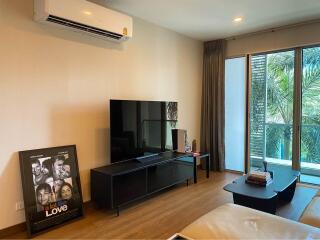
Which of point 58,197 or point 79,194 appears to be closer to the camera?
point 58,197

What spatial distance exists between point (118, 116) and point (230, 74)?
104 inches

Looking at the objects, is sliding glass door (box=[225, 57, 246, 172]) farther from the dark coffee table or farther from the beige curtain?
the dark coffee table

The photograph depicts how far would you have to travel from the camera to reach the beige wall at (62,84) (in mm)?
2432

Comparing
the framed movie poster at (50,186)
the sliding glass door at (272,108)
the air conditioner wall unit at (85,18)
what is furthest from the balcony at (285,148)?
the framed movie poster at (50,186)

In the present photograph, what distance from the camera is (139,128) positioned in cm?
337

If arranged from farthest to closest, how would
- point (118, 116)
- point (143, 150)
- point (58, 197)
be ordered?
point (143, 150)
point (118, 116)
point (58, 197)

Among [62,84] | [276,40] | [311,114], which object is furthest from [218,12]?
[62,84]

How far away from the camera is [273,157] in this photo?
4395 mm

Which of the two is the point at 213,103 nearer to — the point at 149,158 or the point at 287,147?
the point at 287,147

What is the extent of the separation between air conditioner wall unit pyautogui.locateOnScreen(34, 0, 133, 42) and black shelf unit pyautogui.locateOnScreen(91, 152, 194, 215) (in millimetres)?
1653

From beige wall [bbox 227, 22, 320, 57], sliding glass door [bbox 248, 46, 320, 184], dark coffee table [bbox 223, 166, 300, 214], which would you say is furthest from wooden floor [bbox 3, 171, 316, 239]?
beige wall [bbox 227, 22, 320, 57]

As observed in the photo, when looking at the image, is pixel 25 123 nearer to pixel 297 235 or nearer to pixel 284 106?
pixel 297 235

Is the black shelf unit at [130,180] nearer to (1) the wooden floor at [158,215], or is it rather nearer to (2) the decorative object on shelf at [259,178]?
(1) the wooden floor at [158,215]

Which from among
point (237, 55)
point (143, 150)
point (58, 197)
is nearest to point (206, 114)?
point (237, 55)
